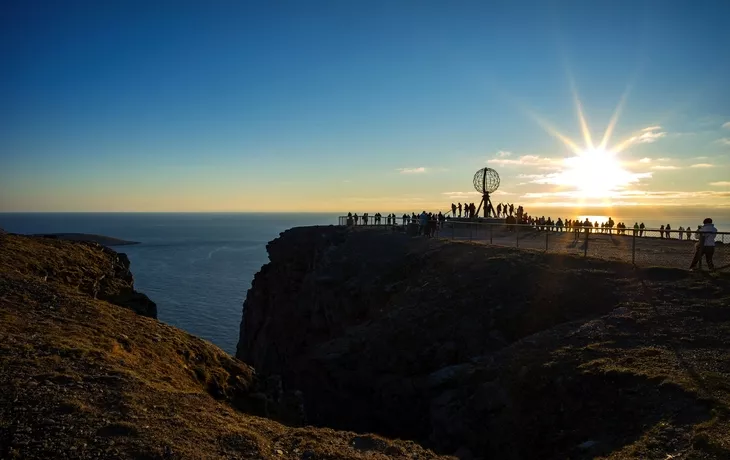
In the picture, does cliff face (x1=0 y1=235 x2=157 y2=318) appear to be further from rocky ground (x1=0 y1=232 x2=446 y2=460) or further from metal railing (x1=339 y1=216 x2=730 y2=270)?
metal railing (x1=339 y1=216 x2=730 y2=270)

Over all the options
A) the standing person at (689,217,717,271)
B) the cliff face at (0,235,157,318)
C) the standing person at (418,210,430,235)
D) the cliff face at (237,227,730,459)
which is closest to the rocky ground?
the cliff face at (0,235,157,318)

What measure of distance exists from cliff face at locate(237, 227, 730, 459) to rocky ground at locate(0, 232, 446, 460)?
381 centimetres

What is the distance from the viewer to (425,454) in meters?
9.15

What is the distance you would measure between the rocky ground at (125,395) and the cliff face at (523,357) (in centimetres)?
381

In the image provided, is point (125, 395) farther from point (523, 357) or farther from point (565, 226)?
point (565, 226)

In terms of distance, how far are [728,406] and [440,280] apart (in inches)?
543

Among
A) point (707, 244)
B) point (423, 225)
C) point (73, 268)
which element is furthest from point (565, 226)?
point (73, 268)

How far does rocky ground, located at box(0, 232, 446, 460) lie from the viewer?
21.7ft

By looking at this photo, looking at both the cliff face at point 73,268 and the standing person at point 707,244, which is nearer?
the cliff face at point 73,268

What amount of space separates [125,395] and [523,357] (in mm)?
10100

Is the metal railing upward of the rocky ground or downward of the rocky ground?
upward

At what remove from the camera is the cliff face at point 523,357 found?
1006cm

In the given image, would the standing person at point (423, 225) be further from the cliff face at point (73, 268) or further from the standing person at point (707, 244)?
the cliff face at point (73, 268)

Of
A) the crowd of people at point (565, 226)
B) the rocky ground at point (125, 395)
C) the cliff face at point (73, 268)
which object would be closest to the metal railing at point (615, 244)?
the crowd of people at point (565, 226)
